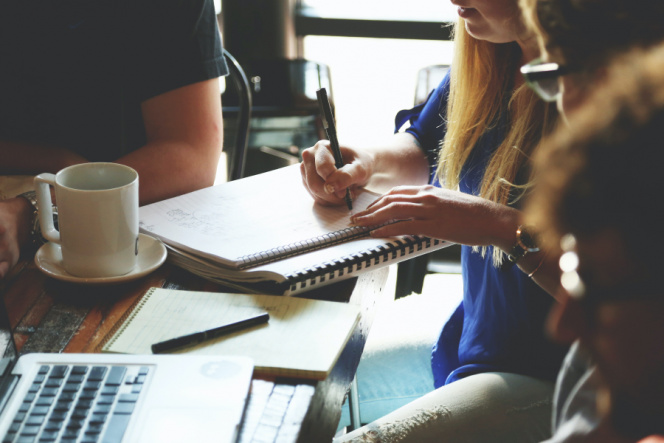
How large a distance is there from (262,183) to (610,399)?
81 centimetres

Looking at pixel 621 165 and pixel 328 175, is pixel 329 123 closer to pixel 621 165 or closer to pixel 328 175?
pixel 328 175

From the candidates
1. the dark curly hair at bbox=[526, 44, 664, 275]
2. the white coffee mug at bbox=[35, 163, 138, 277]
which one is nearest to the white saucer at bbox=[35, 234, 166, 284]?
the white coffee mug at bbox=[35, 163, 138, 277]

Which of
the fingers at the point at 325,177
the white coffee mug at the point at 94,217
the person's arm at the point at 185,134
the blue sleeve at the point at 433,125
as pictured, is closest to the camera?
the white coffee mug at the point at 94,217

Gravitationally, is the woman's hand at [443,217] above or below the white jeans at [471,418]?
above

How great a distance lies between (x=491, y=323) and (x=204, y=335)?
587 millimetres

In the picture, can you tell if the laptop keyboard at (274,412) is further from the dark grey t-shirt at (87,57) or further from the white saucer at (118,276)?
the dark grey t-shirt at (87,57)

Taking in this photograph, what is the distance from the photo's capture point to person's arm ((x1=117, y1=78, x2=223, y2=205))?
44.1 inches

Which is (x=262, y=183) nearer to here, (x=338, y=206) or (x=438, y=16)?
(x=338, y=206)

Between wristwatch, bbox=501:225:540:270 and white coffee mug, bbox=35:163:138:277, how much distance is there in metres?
0.55

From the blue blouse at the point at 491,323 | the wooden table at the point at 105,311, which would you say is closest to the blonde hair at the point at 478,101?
the blue blouse at the point at 491,323

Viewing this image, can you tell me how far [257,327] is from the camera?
0.71m

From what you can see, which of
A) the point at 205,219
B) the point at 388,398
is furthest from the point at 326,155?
the point at 388,398

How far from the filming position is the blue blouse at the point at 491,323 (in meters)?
1.02

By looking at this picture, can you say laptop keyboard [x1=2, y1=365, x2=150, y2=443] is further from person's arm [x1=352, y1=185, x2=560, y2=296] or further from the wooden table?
person's arm [x1=352, y1=185, x2=560, y2=296]
